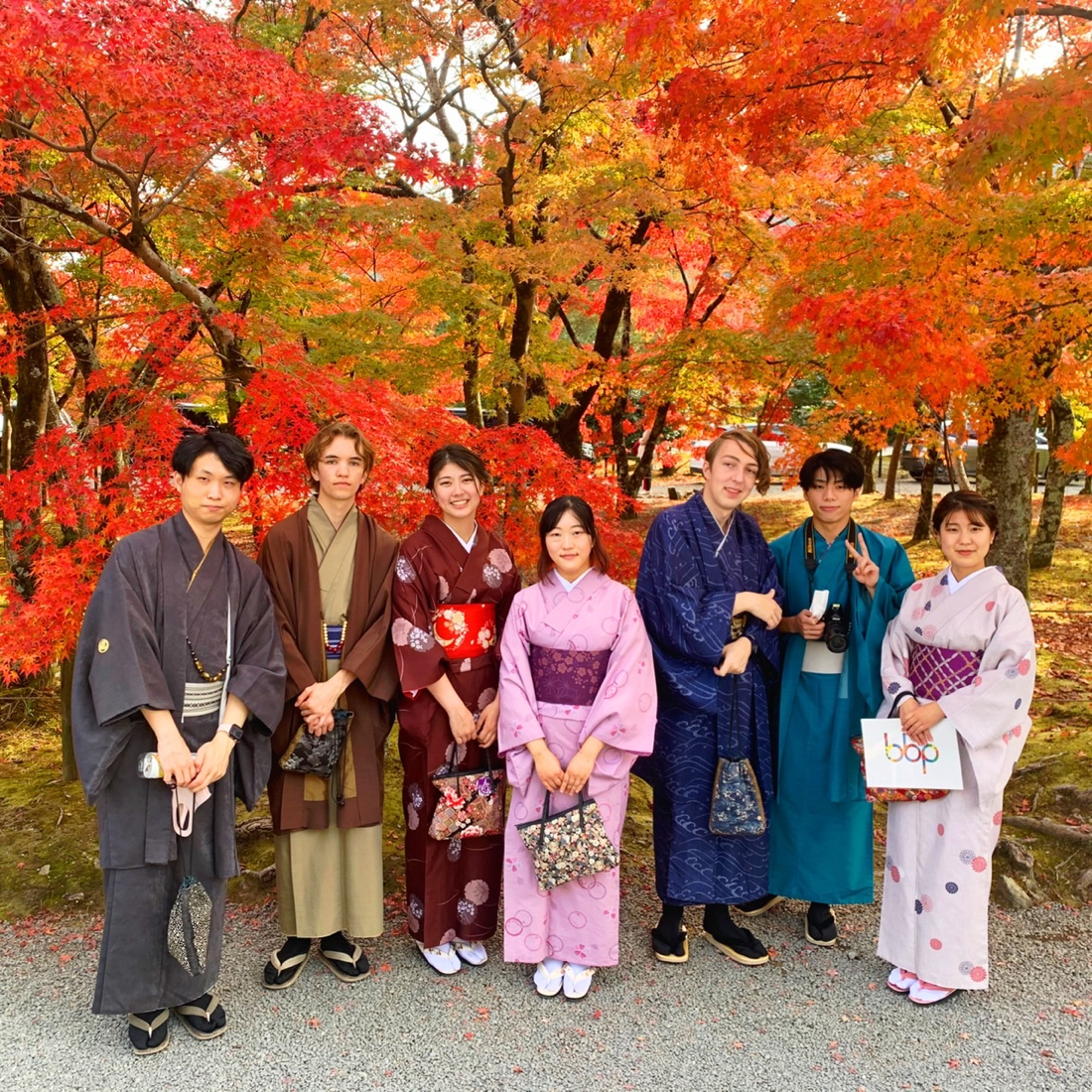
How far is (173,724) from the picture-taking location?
3.06 m

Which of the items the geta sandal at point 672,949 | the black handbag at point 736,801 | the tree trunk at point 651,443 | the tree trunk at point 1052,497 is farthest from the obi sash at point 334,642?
the tree trunk at point 1052,497

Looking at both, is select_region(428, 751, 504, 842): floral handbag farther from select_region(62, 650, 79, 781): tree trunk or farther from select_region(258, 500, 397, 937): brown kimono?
select_region(62, 650, 79, 781): tree trunk

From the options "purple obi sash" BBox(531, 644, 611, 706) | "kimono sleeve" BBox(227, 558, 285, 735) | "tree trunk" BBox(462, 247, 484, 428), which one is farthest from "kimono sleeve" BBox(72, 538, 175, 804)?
"tree trunk" BBox(462, 247, 484, 428)

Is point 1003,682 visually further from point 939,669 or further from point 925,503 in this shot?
point 925,503

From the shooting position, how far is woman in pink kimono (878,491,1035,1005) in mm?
3334

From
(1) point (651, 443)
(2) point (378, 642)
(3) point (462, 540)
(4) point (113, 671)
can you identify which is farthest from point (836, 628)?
(1) point (651, 443)

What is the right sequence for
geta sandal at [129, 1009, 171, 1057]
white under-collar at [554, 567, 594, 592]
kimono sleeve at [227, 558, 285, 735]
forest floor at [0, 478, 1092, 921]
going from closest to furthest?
geta sandal at [129, 1009, 171, 1057], kimono sleeve at [227, 558, 285, 735], white under-collar at [554, 567, 594, 592], forest floor at [0, 478, 1092, 921]

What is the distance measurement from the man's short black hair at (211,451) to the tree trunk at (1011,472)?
6.48 metres

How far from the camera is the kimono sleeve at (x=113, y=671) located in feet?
9.71

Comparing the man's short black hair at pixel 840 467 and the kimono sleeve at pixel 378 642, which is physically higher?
the man's short black hair at pixel 840 467

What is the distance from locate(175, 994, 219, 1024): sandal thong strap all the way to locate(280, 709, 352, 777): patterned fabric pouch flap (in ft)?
2.83

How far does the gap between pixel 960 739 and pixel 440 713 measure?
2069 mm

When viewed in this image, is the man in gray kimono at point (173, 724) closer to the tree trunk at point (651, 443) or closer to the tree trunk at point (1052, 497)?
the tree trunk at point (651, 443)

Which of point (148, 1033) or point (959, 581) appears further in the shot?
point (959, 581)
